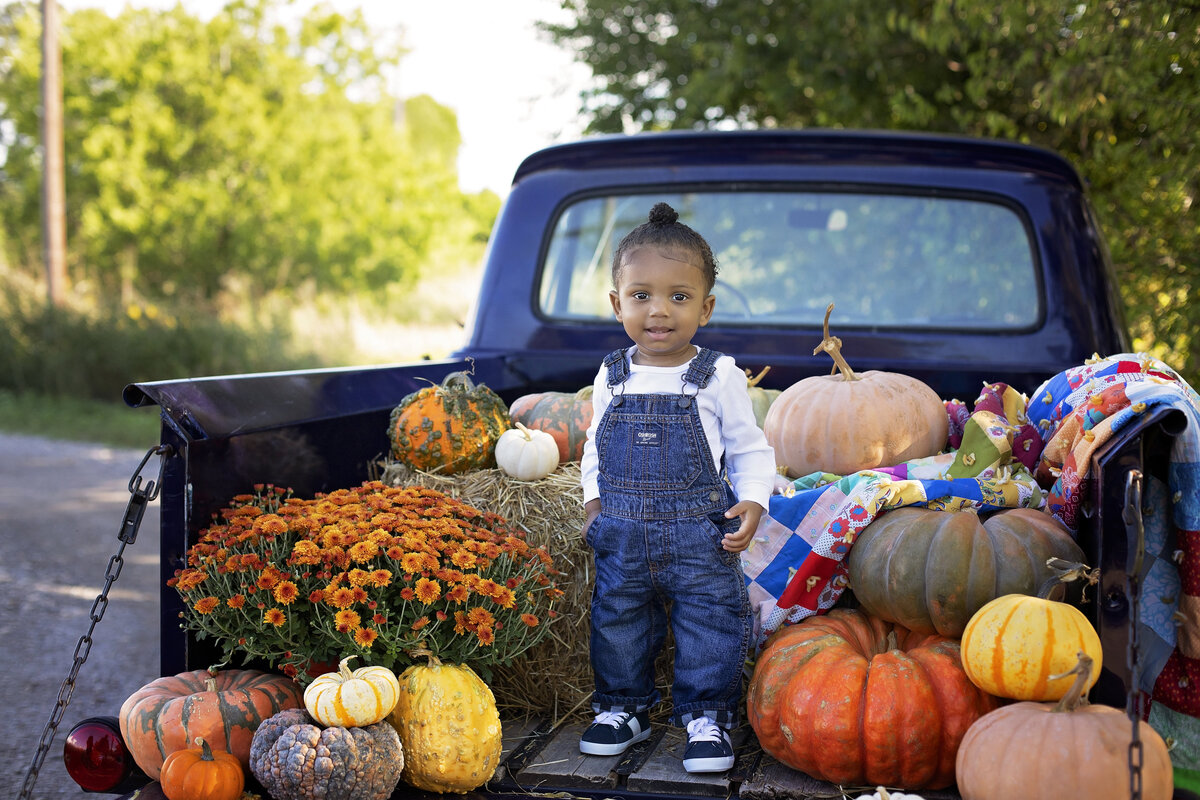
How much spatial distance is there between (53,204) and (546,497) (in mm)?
16914

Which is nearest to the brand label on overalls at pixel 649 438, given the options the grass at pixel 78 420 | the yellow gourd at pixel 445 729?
the yellow gourd at pixel 445 729

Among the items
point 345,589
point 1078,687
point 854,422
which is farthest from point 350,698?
point 854,422

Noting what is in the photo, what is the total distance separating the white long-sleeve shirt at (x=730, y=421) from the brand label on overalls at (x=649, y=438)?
106 mm

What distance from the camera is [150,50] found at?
2278 centimetres

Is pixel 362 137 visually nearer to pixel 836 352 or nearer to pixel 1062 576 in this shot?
pixel 836 352

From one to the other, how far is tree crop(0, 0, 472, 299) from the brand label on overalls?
21.4 m

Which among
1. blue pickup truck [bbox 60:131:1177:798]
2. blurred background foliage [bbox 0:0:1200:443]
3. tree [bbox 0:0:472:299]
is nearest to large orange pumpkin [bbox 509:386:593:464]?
blue pickup truck [bbox 60:131:1177:798]

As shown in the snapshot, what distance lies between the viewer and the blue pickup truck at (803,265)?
11.1 feet

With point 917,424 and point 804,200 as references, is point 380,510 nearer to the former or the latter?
point 917,424

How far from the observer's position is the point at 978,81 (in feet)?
21.6

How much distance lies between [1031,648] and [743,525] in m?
0.70

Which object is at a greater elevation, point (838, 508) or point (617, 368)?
point (617, 368)

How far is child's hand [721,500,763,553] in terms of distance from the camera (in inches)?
96.7

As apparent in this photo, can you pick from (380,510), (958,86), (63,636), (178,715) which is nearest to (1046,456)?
(380,510)
